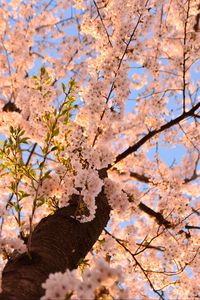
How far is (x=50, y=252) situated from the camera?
2164 mm

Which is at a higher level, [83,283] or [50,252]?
[50,252]

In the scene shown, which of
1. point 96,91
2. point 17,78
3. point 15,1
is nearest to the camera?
point 96,91

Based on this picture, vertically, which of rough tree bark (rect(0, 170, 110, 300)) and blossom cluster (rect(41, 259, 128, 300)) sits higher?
rough tree bark (rect(0, 170, 110, 300))

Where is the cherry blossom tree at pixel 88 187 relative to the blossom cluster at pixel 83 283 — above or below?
above

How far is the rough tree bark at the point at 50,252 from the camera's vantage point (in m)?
1.75

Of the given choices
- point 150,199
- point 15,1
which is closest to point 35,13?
point 15,1

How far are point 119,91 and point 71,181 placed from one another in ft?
3.32

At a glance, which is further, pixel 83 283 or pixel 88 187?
pixel 88 187

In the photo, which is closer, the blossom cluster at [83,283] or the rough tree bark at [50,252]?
the blossom cluster at [83,283]

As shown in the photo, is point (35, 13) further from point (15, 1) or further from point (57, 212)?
point (57, 212)

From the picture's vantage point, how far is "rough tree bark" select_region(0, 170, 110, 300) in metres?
1.75

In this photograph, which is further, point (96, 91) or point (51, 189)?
point (96, 91)

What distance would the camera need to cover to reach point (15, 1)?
1005 centimetres

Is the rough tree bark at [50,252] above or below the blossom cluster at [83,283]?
above
